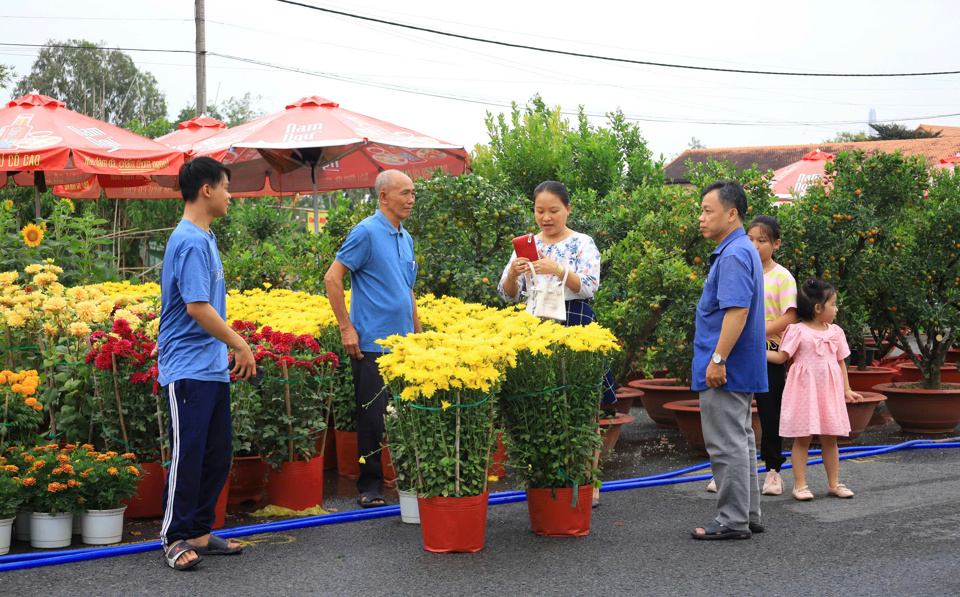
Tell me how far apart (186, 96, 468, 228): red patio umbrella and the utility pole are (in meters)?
8.11

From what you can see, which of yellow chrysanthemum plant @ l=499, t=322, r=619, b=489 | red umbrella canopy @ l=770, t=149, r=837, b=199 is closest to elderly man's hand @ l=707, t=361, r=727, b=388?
yellow chrysanthemum plant @ l=499, t=322, r=619, b=489

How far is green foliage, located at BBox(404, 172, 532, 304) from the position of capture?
7.51 meters

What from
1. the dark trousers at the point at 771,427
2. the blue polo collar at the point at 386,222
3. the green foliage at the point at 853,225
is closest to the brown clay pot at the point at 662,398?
the green foliage at the point at 853,225

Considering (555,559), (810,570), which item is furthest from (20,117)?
(810,570)

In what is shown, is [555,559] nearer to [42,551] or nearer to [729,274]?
[729,274]

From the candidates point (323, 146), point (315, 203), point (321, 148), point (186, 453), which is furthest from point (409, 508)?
point (321, 148)

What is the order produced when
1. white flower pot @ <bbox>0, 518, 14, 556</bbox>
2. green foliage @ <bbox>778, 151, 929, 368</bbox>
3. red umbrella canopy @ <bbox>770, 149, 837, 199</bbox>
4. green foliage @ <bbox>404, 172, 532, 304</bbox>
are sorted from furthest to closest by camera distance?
red umbrella canopy @ <bbox>770, 149, 837, 199</bbox> < green foliage @ <bbox>778, 151, 929, 368</bbox> < green foliage @ <bbox>404, 172, 532, 304</bbox> < white flower pot @ <bbox>0, 518, 14, 556</bbox>

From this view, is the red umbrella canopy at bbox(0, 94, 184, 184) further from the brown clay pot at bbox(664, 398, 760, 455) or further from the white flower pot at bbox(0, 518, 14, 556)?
the brown clay pot at bbox(664, 398, 760, 455)

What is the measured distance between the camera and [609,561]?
434cm

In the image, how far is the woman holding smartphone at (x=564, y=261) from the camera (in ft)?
17.4

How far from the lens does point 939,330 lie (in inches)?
359

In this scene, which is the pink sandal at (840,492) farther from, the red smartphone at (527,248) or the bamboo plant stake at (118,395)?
the bamboo plant stake at (118,395)

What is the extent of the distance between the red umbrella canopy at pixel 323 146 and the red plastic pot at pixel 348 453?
381cm

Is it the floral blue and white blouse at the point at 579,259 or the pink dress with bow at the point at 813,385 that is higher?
the floral blue and white blouse at the point at 579,259
